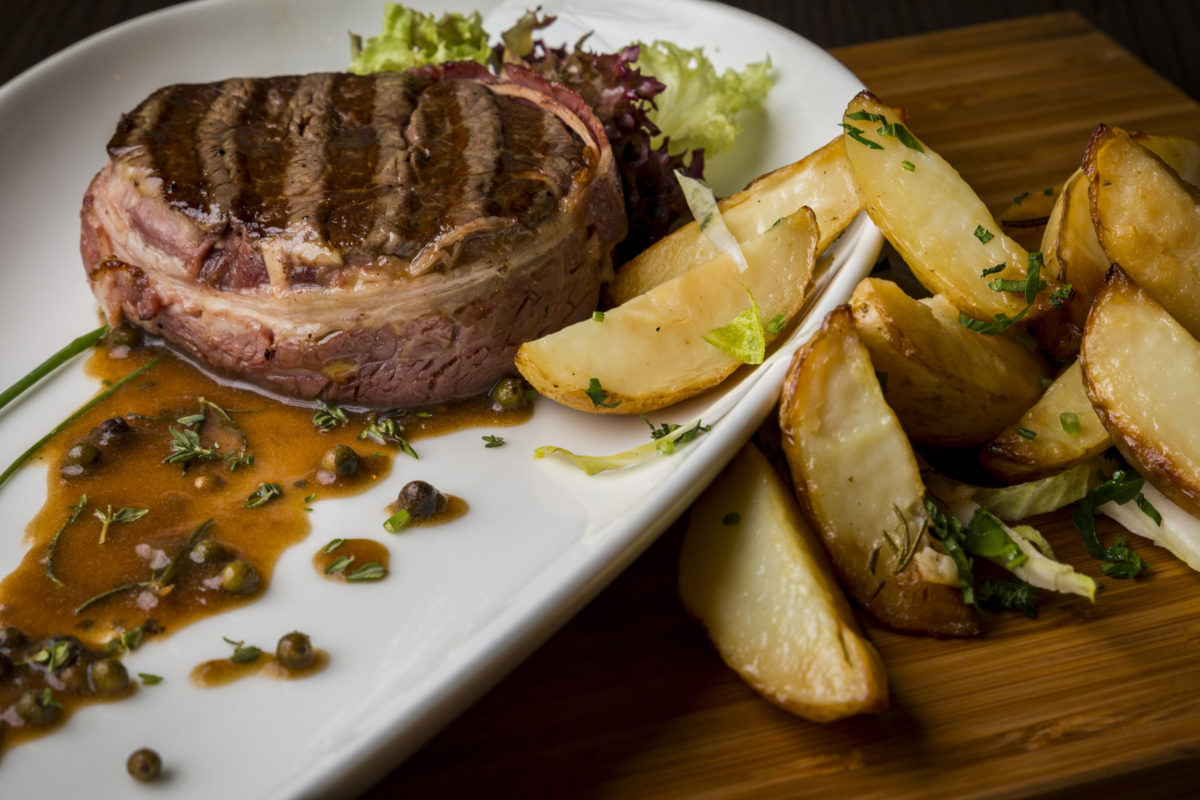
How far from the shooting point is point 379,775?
2.25 meters

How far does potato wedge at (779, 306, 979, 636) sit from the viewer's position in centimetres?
262

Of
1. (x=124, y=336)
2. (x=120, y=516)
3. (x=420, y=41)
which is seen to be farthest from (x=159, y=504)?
(x=420, y=41)

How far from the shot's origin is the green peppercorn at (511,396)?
336 centimetres

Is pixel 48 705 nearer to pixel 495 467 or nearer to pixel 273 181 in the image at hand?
pixel 495 467

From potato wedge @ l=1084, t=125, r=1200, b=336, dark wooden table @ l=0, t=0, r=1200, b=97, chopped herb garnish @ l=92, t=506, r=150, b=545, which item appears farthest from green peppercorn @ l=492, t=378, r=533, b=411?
dark wooden table @ l=0, t=0, r=1200, b=97

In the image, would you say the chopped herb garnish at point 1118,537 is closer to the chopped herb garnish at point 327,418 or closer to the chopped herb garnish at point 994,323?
the chopped herb garnish at point 994,323

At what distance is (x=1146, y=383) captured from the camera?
2.62 metres

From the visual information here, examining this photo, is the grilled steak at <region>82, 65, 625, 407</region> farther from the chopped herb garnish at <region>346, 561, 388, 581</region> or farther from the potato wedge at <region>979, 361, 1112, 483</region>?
the potato wedge at <region>979, 361, 1112, 483</region>

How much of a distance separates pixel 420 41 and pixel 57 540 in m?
2.70

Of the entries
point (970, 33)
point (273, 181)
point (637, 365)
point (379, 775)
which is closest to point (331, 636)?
point (379, 775)

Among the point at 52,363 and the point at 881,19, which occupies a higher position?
the point at 52,363

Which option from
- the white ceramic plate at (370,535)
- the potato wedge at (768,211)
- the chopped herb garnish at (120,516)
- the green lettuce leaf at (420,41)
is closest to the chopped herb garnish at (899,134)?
the potato wedge at (768,211)

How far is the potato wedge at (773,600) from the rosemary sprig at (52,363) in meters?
2.15

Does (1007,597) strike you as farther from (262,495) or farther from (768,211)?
(262,495)
